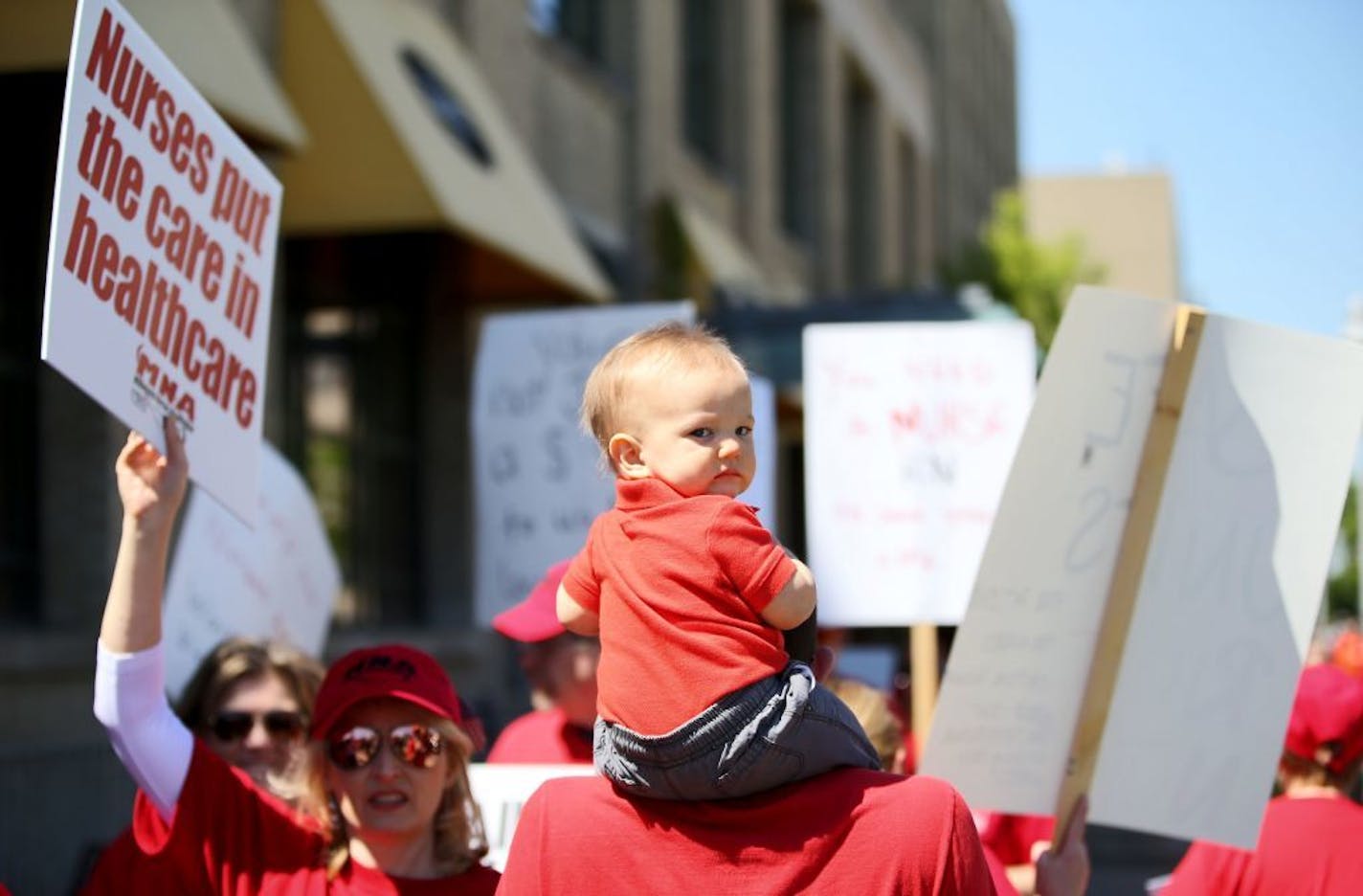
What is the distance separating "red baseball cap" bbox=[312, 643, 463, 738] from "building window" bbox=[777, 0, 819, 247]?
2193 centimetres

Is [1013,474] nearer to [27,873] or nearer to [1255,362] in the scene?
[1255,362]

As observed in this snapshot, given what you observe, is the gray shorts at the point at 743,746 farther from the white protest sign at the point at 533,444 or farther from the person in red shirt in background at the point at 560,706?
the white protest sign at the point at 533,444

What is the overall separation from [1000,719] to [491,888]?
2.96ft

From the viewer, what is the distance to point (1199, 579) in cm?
353

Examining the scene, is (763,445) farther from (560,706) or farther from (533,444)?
(533,444)

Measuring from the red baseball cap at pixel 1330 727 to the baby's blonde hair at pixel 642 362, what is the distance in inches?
85.9

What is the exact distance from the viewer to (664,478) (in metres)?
2.46

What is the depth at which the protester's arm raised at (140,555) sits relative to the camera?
307 cm

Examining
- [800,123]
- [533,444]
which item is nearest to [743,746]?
[533,444]

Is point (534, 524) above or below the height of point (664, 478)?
below

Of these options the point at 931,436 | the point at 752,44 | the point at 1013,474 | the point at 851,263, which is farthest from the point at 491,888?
the point at 851,263

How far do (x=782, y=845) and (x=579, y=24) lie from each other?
14.5 metres

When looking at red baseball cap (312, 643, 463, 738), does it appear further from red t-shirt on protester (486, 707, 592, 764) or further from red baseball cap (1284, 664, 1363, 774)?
red baseball cap (1284, 664, 1363, 774)

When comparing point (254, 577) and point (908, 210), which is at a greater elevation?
point (908, 210)
